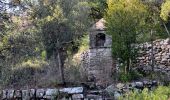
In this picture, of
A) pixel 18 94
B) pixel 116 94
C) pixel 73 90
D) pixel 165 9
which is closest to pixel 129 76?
pixel 116 94

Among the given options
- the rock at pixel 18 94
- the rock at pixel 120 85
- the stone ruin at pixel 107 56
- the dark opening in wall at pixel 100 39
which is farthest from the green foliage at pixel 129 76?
the rock at pixel 18 94

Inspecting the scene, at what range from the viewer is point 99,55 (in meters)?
18.8

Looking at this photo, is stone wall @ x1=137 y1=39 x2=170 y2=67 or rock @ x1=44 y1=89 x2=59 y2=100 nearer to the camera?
rock @ x1=44 y1=89 x2=59 y2=100

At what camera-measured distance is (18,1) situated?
1325 cm

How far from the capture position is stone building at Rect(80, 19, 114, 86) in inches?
723

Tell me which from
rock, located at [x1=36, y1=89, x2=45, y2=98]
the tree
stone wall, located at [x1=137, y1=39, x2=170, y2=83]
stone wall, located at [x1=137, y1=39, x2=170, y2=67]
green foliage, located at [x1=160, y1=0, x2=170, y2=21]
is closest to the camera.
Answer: rock, located at [x1=36, y1=89, x2=45, y2=98]

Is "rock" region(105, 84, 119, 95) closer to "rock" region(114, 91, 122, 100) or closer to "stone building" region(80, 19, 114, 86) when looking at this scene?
"rock" region(114, 91, 122, 100)

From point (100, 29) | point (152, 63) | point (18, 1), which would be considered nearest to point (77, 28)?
point (100, 29)

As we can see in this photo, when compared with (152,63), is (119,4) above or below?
above

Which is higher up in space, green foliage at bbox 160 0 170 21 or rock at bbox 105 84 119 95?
green foliage at bbox 160 0 170 21

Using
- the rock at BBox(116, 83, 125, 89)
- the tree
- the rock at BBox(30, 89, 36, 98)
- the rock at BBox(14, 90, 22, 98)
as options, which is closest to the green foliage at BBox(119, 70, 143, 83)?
the tree

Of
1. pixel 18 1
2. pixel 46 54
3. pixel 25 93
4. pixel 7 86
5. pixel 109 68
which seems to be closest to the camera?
pixel 18 1

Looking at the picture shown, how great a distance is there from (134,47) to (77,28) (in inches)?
100

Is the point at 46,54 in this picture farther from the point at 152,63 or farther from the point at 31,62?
the point at 152,63
